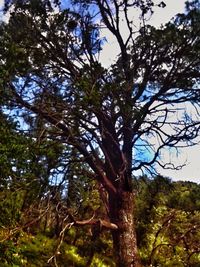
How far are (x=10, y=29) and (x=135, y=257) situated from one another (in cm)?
543

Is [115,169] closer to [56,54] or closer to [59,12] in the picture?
[56,54]

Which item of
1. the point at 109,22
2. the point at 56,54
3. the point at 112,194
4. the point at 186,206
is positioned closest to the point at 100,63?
the point at 56,54

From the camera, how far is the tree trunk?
23.4ft

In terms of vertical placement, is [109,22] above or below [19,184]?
above

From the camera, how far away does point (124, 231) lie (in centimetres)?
737

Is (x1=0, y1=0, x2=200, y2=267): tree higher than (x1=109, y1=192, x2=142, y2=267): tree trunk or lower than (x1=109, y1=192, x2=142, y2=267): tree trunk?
higher

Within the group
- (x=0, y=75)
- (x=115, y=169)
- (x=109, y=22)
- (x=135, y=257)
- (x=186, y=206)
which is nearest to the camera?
(x=135, y=257)

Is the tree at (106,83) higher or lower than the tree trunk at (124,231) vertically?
higher

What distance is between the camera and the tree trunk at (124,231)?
7.12 m

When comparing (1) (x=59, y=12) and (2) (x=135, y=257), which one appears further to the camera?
(1) (x=59, y=12)

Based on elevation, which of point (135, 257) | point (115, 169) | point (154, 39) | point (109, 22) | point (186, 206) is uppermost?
point (109, 22)

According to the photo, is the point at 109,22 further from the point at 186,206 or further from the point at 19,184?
the point at 186,206

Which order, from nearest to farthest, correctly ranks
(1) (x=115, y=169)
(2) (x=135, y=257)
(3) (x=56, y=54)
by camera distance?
1. (2) (x=135, y=257)
2. (1) (x=115, y=169)
3. (3) (x=56, y=54)

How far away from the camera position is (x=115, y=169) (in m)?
8.20
